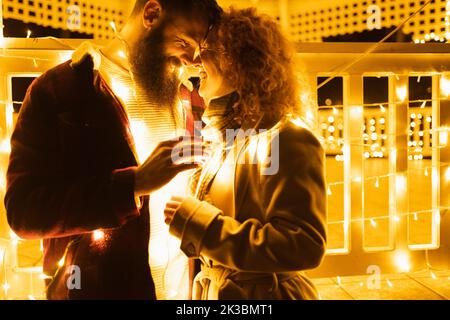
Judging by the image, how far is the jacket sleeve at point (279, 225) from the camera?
1.36 m

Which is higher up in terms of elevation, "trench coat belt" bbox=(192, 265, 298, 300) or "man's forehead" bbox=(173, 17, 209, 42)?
"man's forehead" bbox=(173, 17, 209, 42)

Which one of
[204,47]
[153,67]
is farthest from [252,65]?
[153,67]

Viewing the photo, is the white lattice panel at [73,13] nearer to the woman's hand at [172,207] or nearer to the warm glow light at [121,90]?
the warm glow light at [121,90]

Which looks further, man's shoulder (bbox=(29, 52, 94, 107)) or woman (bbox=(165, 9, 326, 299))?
man's shoulder (bbox=(29, 52, 94, 107))

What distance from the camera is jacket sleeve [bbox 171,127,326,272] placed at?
4.47 feet

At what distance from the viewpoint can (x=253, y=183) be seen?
1479 mm

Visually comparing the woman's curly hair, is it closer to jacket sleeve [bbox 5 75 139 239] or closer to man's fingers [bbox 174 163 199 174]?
man's fingers [bbox 174 163 199 174]

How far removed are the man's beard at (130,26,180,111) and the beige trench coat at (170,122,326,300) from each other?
476 millimetres

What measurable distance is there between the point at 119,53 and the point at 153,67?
0.17 metres

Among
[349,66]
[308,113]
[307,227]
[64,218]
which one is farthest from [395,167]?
[64,218]

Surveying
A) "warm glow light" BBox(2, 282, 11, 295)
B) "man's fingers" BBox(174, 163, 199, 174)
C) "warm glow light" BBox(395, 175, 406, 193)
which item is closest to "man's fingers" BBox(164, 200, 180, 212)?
"man's fingers" BBox(174, 163, 199, 174)

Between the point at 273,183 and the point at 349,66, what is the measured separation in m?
1.61

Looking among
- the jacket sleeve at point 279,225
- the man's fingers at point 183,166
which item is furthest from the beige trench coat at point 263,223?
the man's fingers at point 183,166

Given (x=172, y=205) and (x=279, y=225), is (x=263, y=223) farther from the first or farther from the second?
(x=172, y=205)
